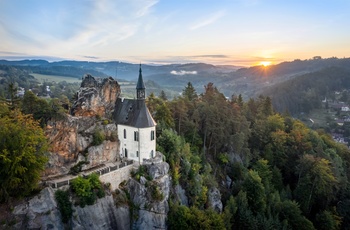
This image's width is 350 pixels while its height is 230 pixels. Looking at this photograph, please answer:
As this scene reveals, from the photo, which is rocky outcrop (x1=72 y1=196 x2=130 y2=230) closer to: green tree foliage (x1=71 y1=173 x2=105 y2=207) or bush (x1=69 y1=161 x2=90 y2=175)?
green tree foliage (x1=71 y1=173 x2=105 y2=207)

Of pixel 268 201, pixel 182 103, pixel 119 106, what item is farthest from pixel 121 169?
pixel 268 201

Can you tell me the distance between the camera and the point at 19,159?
25.5 m

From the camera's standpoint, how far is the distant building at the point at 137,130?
36969mm

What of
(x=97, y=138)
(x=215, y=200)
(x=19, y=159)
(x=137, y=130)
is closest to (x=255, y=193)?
(x=215, y=200)

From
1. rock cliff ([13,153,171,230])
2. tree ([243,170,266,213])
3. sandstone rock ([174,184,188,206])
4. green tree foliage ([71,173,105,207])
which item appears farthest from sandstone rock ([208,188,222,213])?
green tree foliage ([71,173,105,207])

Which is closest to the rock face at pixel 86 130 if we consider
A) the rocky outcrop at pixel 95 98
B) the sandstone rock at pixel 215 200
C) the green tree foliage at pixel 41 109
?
the rocky outcrop at pixel 95 98

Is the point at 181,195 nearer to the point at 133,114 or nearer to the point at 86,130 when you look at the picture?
the point at 133,114

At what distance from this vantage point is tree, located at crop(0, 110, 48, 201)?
25.7m

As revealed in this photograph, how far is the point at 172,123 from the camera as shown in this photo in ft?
157

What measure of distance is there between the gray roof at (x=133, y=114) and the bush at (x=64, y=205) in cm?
1307

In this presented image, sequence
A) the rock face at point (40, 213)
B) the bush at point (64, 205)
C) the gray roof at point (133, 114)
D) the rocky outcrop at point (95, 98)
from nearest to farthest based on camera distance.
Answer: the rock face at point (40, 213)
the bush at point (64, 205)
the gray roof at point (133, 114)
the rocky outcrop at point (95, 98)

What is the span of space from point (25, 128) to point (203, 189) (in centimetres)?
2661

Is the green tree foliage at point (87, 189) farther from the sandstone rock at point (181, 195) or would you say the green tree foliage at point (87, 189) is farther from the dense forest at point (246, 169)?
the sandstone rock at point (181, 195)

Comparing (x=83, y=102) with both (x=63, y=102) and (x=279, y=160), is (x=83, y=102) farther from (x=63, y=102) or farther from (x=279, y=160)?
(x=279, y=160)
